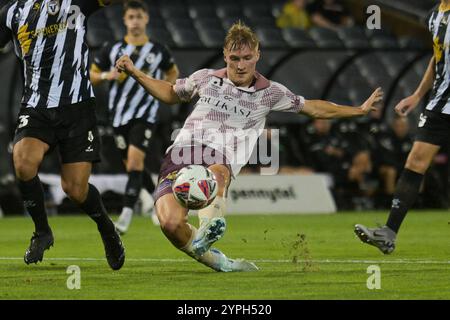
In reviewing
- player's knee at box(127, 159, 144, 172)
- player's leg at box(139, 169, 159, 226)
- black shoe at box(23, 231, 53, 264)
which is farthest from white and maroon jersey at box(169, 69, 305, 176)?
player's leg at box(139, 169, 159, 226)

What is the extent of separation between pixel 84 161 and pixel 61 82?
65 cm

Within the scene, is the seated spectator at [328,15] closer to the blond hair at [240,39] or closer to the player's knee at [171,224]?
the blond hair at [240,39]

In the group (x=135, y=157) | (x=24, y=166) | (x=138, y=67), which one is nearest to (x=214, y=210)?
(x=24, y=166)

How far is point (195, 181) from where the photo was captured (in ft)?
28.0

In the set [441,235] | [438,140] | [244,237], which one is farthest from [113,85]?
[438,140]

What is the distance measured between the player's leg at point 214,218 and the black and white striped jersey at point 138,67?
554cm

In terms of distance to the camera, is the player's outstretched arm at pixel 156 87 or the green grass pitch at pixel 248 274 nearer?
the green grass pitch at pixel 248 274

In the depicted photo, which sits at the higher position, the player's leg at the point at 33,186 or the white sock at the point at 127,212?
the player's leg at the point at 33,186

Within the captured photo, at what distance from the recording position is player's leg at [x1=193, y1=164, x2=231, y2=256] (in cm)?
834

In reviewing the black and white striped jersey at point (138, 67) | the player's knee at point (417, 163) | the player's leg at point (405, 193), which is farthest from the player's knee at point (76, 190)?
the black and white striped jersey at point (138, 67)

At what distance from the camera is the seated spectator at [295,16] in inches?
899

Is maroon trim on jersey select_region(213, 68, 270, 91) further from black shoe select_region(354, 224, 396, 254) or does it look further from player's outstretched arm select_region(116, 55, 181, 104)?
black shoe select_region(354, 224, 396, 254)

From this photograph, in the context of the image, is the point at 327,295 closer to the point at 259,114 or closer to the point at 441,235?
the point at 259,114
